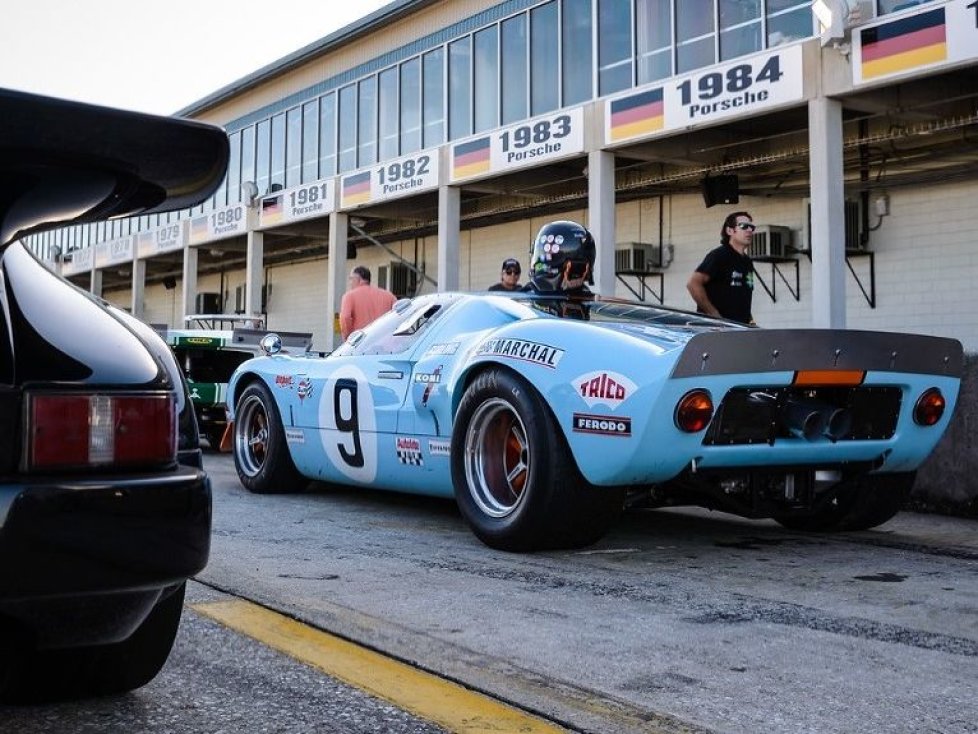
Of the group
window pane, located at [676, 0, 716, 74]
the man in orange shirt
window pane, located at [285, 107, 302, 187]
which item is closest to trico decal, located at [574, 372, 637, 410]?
the man in orange shirt

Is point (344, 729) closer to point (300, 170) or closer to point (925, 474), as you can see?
point (925, 474)

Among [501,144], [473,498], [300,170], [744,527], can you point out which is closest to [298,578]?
[473,498]

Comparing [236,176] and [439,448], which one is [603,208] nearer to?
[439,448]

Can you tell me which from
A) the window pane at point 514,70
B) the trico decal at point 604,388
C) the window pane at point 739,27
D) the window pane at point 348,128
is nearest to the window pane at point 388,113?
the window pane at point 348,128

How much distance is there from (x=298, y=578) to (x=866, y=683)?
2124mm

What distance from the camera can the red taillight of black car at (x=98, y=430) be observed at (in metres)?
2.01

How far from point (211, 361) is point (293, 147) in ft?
53.9

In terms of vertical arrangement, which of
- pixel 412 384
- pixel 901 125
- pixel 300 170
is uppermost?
pixel 300 170

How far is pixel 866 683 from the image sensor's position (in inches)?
110

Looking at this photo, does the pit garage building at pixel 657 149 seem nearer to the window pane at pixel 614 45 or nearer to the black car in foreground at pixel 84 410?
the window pane at pixel 614 45


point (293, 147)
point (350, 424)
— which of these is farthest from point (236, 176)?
point (350, 424)

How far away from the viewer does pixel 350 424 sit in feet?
19.9

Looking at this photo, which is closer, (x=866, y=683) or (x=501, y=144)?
(x=866, y=683)

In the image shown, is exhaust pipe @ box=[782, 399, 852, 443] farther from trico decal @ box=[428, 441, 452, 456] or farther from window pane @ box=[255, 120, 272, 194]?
window pane @ box=[255, 120, 272, 194]
